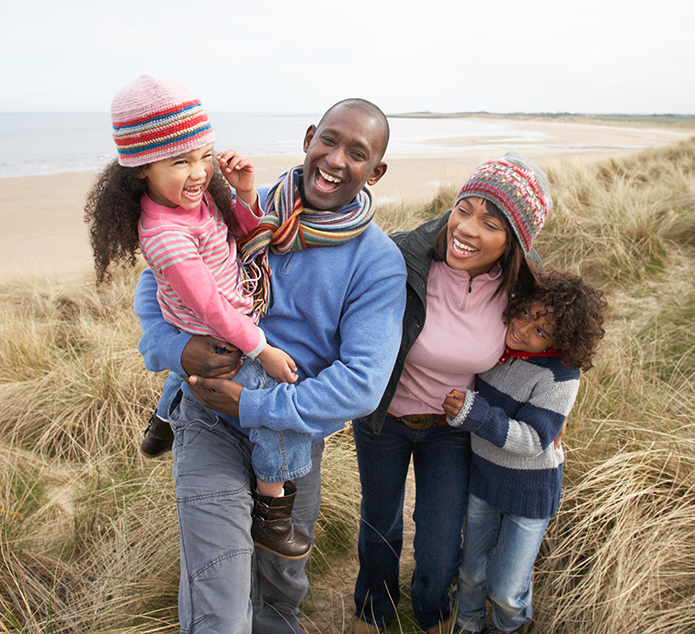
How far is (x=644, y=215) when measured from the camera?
6500 millimetres

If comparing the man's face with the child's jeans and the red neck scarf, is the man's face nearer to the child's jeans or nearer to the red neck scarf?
the child's jeans

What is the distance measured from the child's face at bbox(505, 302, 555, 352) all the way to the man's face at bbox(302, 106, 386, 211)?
2.73 feet

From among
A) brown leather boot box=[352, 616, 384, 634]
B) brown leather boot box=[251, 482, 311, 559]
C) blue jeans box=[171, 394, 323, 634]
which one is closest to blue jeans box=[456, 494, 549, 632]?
brown leather boot box=[352, 616, 384, 634]

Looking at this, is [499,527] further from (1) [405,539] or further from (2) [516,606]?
Result: (1) [405,539]

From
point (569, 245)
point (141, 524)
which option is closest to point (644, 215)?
point (569, 245)

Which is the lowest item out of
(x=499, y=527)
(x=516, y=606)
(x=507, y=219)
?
(x=516, y=606)

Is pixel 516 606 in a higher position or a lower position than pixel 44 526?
higher

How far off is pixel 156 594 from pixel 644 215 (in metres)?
6.83

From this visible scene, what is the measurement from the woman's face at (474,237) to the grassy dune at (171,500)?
1.39 metres

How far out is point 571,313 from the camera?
1.90 m

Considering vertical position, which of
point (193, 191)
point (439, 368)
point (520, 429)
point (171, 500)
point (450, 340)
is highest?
point (193, 191)

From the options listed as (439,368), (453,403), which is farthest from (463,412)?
(439,368)

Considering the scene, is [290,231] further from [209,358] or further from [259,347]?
[209,358]

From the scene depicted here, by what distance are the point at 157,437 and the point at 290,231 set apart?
1.14 meters
